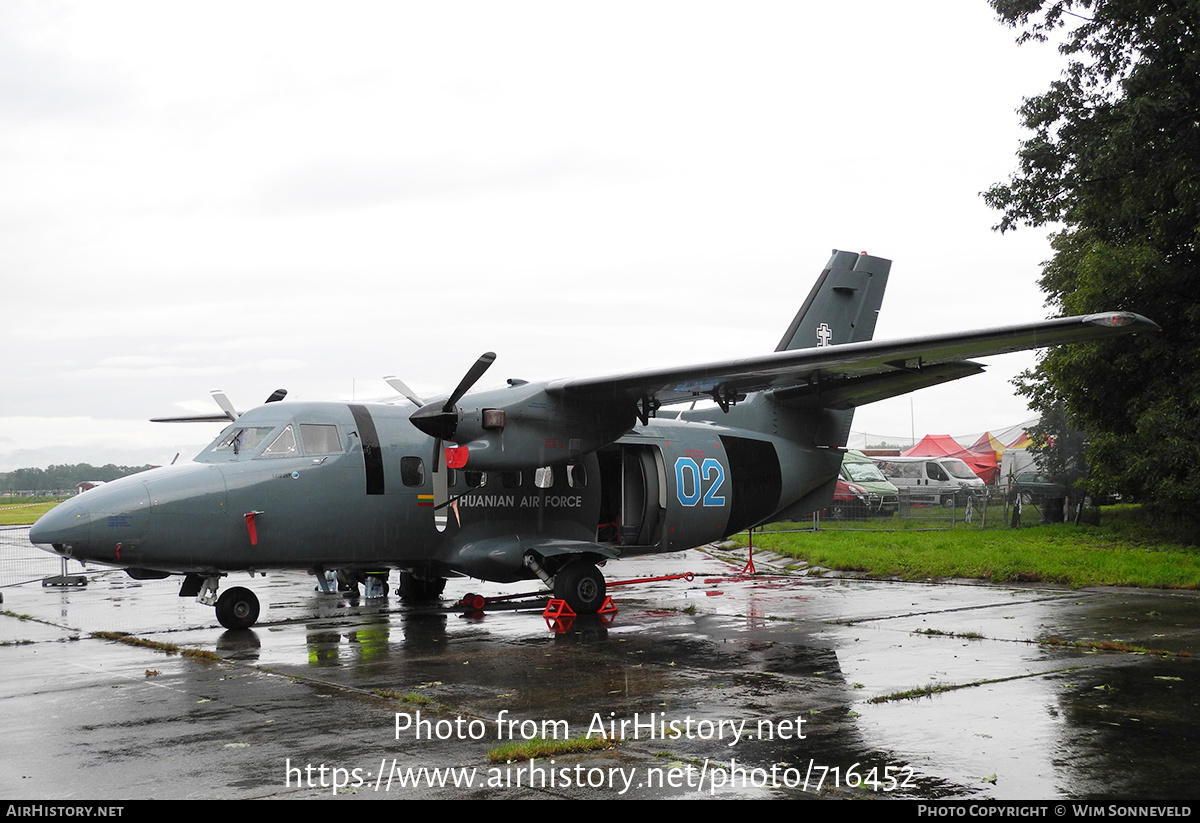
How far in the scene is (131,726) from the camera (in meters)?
7.36

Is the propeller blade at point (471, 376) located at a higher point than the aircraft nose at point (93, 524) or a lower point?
higher

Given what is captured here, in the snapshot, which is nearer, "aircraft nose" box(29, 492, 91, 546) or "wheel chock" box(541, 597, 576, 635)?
"aircraft nose" box(29, 492, 91, 546)

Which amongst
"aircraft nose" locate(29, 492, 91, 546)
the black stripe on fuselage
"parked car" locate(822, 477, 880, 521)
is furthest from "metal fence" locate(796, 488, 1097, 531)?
"aircraft nose" locate(29, 492, 91, 546)

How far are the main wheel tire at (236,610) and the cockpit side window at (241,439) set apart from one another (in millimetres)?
1843

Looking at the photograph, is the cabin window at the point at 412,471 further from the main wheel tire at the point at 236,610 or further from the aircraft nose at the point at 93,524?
the aircraft nose at the point at 93,524

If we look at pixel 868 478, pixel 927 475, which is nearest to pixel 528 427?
pixel 868 478

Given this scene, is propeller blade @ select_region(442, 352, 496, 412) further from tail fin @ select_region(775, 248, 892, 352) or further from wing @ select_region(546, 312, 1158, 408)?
tail fin @ select_region(775, 248, 892, 352)

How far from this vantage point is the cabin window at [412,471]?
13.3 m

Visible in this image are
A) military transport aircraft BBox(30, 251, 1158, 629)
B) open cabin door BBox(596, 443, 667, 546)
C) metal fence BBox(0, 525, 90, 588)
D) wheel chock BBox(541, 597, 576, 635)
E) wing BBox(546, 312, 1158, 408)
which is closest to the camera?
wing BBox(546, 312, 1158, 408)

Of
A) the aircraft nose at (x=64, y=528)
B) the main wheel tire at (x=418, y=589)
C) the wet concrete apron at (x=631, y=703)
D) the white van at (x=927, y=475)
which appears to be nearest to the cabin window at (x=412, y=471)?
the wet concrete apron at (x=631, y=703)

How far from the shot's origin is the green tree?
59.8ft

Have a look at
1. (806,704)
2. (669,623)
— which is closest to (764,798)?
(806,704)

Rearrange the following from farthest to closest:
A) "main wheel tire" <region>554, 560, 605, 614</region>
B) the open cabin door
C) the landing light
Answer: the open cabin door, "main wheel tire" <region>554, 560, 605, 614</region>, the landing light

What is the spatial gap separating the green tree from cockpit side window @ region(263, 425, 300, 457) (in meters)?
15.0
